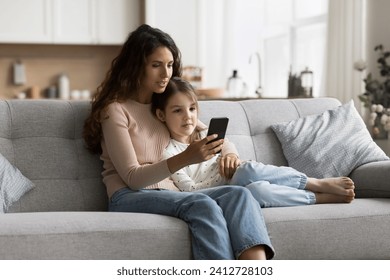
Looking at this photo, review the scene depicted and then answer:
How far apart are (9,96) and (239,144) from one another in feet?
14.6

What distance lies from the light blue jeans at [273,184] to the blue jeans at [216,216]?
8.6 inches

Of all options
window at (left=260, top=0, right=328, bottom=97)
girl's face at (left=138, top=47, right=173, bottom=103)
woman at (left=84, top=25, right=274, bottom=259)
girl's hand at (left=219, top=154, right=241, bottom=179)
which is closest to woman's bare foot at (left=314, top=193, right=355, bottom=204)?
girl's hand at (left=219, top=154, right=241, bottom=179)

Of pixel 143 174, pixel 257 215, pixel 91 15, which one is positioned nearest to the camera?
pixel 257 215

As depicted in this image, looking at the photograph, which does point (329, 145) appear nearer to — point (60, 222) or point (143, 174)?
point (143, 174)

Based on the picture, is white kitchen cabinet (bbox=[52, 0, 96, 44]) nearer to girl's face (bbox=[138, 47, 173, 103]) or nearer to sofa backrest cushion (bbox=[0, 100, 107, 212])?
sofa backrest cushion (bbox=[0, 100, 107, 212])

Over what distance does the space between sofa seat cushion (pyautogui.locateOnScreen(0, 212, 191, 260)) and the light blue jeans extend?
0.41 meters

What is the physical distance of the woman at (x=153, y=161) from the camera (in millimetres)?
2273

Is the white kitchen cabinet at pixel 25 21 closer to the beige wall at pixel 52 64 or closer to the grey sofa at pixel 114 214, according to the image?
the beige wall at pixel 52 64

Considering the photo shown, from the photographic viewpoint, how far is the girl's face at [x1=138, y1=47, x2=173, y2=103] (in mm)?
2752

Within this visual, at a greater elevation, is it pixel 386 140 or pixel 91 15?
pixel 91 15

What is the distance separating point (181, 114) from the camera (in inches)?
109

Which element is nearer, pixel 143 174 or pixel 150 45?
pixel 143 174

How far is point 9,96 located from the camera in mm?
7098
